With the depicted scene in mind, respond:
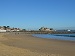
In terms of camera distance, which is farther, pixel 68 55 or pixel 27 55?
pixel 68 55

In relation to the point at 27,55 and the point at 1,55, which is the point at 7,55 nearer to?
the point at 1,55

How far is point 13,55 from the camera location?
42.5 ft

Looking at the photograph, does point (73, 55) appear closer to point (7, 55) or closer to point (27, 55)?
point (27, 55)

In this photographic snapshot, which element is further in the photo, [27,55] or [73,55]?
[73,55]

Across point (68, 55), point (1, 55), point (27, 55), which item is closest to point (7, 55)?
point (1, 55)

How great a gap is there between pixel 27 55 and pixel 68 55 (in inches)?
128

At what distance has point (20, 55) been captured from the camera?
13125 mm

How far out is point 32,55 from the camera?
13.2m

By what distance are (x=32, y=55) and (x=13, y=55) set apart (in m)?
1.29

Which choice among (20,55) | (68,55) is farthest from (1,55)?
(68,55)

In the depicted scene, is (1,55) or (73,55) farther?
(73,55)

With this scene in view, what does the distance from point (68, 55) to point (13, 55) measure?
420 cm

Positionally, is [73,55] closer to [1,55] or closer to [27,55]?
[27,55]

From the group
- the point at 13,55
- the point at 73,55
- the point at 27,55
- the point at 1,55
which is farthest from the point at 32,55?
the point at 73,55
